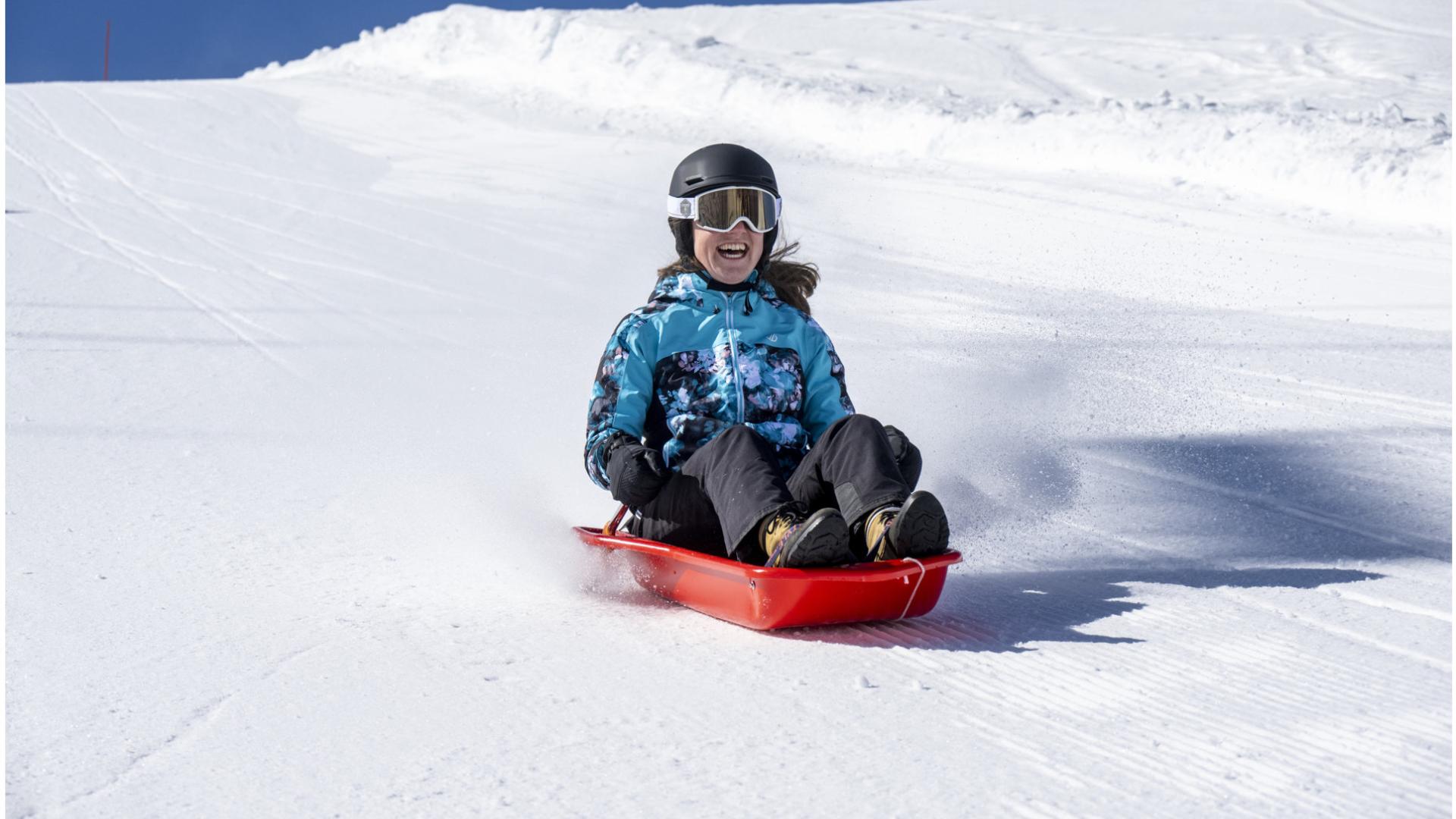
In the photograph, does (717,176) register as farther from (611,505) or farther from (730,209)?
(611,505)

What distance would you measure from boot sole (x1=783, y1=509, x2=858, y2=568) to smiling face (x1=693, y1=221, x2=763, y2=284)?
0.84 metres

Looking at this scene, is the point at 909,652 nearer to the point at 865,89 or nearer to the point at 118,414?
the point at 118,414

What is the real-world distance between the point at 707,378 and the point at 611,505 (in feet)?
3.05

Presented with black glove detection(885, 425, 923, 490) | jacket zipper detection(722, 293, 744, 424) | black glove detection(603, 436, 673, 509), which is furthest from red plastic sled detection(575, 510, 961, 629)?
jacket zipper detection(722, 293, 744, 424)

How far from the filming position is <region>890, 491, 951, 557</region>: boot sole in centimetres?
247

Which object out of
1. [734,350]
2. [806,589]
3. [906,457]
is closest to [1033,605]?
[906,457]

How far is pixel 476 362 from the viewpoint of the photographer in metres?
5.71

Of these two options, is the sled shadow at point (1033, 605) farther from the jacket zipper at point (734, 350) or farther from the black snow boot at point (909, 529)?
the jacket zipper at point (734, 350)

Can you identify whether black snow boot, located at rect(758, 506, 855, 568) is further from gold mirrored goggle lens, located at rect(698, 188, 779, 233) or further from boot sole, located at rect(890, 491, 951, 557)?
gold mirrored goggle lens, located at rect(698, 188, 779, 233)

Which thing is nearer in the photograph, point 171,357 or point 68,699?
point 68,699

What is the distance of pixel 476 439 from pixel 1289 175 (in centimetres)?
689

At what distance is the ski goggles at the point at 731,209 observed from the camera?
3.08 metres

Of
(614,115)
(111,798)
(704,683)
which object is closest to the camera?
(111,798)

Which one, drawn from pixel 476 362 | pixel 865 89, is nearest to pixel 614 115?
pixel 865 89
